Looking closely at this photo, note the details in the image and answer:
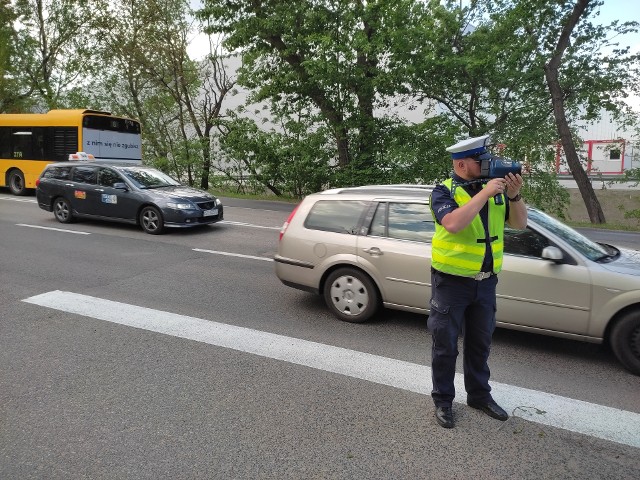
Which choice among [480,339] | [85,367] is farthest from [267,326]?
[480,339]

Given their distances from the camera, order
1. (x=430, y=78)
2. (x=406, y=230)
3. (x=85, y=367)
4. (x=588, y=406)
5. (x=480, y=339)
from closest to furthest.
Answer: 1. (x=480, y=339)
2. (x=588, y=406)
3. (x=85, y=367)
4. (x=406, y=230)
5. (x=430, y=78)

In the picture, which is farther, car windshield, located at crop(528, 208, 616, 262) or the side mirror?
car windshield, located at crop(528, 208, 616, 262)

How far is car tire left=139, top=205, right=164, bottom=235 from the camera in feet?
32.9

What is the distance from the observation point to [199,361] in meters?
4.05

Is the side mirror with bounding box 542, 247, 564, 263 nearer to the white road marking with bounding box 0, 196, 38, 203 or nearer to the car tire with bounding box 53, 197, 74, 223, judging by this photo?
the car tire with bounding box 53, 197, 74, 223

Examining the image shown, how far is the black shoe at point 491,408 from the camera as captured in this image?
3.18 meters

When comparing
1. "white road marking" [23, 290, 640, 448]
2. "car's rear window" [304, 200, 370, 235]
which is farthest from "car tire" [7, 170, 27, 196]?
"car's rear window" [304, 200, 370, 235]

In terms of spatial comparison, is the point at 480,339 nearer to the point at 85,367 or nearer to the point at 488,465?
the point at 488,465

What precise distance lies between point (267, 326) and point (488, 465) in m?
2.71

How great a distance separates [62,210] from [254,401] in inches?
387

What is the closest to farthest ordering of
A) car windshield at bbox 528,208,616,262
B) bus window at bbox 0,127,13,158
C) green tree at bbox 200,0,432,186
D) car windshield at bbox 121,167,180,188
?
car windshield at bbox 528,208,616,262 → car windshield at bbox 121,167,180,188 → green tree at bbox 200,0,432,186 → bus window at bbox 0,127,13,158

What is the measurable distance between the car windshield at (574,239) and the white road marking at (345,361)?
1377 millimetres

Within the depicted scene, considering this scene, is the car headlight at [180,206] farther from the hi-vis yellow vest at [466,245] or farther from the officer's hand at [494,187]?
the officer's hand at [494,187]

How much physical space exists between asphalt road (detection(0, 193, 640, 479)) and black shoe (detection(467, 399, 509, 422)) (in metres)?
0.06
